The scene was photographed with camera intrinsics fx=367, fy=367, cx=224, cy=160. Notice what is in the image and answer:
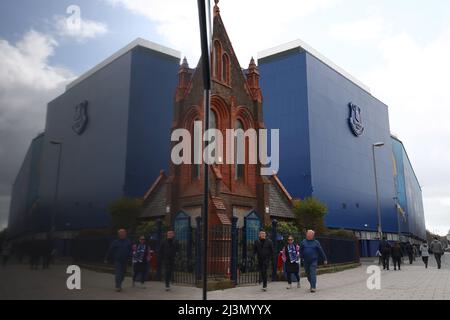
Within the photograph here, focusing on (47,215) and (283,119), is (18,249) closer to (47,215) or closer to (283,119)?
(47,215)

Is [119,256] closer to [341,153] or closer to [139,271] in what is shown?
[139,271]

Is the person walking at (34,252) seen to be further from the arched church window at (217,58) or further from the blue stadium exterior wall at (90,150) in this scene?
the arched church window at (217,58)

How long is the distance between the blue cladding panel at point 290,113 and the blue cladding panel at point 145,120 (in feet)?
110

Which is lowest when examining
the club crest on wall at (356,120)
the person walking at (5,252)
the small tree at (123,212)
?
the person walking at (5,252)

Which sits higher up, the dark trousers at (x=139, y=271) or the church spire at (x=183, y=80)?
the church spire at (x=183, y=80)

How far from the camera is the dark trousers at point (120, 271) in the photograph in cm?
431

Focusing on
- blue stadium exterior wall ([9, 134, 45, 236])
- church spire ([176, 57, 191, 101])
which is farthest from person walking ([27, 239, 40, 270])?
church spire ([176, 57, 191, 101])

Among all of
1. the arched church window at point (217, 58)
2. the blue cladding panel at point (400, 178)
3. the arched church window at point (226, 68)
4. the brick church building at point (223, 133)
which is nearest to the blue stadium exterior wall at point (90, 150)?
the brick church building at point (223, 133)

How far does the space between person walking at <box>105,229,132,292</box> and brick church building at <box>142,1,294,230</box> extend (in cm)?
1004

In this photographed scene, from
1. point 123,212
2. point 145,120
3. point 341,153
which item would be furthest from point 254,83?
point 341,153

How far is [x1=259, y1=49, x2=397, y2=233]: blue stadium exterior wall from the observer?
39.8 metres

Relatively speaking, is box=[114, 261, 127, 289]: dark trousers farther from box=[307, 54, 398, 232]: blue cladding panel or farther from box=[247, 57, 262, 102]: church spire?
box=[307, 54, 398, 232]: blue cladding panel
